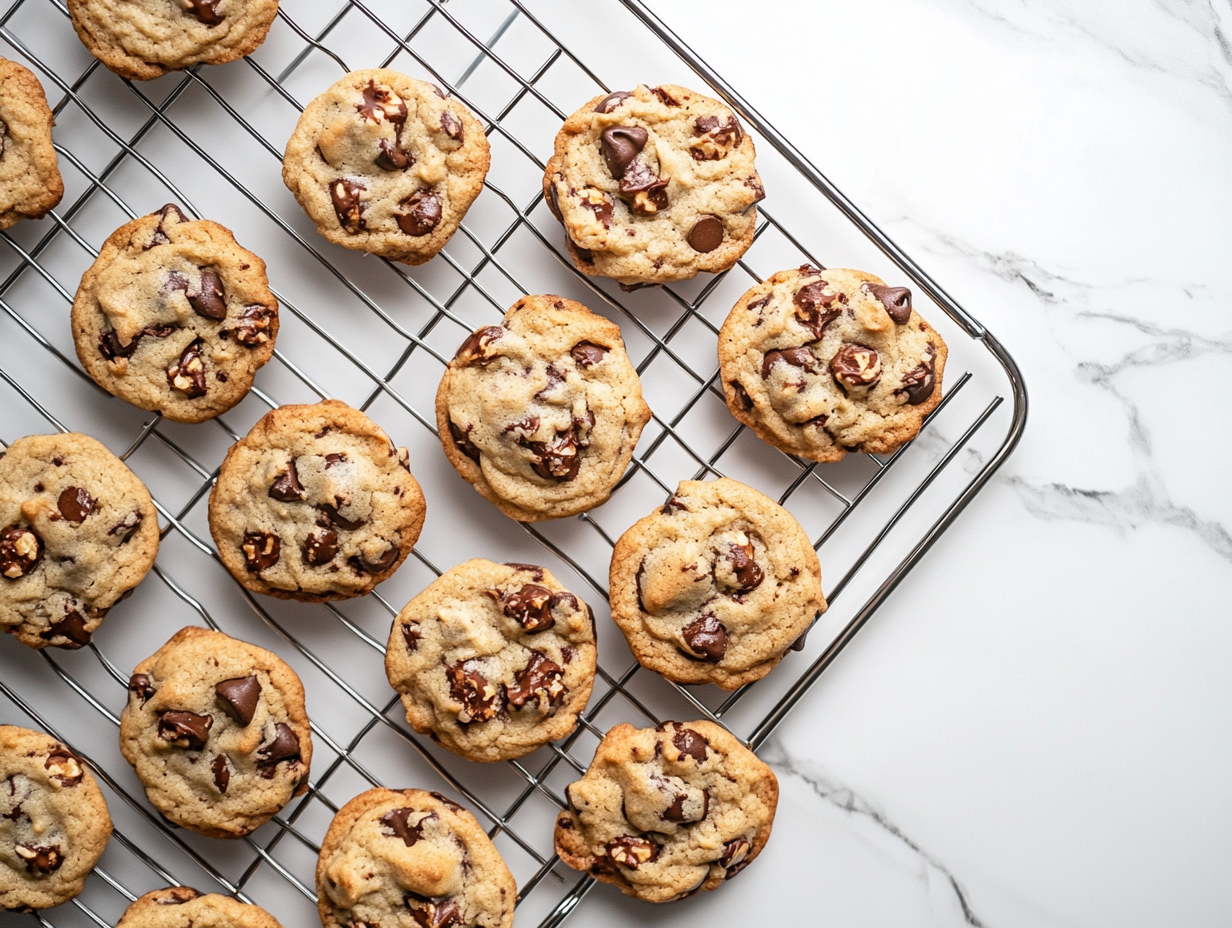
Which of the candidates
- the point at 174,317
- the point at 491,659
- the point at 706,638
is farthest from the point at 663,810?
the point at 174,317

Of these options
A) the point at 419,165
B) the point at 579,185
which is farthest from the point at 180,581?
the point at 579,185

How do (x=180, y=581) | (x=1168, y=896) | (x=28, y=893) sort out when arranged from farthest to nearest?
(x=1168, y=896) → (x=180, y=581) → (x=28, y=893)

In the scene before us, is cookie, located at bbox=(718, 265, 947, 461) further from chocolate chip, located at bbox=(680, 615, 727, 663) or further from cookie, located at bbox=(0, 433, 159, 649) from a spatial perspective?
cookie, located at bbox=(0, 433, 159, 649)

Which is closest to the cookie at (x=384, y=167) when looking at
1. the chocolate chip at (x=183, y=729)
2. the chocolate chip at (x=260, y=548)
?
the chocolate chip at (x=260, y=548)

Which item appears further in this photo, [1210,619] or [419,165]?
[1210,619]

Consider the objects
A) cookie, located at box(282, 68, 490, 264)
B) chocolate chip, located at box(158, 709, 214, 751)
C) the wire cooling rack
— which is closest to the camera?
chocolate chip, located at box(158, 709, 214, 751)

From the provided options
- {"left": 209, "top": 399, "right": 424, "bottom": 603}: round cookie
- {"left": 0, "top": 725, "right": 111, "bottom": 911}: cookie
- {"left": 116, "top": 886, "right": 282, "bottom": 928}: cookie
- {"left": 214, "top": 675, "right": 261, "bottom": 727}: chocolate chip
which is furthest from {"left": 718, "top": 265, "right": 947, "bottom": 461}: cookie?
{"left": 0, "top": 725, "right": 111, "bottom": 911}: cookie

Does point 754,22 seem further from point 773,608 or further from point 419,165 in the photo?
point 773,608
